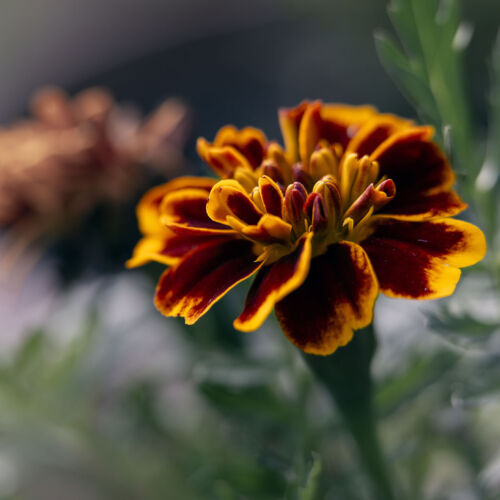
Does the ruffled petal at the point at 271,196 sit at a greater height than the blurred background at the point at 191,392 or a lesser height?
greater

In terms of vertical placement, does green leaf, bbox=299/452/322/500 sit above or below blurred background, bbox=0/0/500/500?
above

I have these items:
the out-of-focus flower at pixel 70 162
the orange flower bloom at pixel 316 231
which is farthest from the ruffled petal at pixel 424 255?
the out-of-focus flower at pixel 70 162

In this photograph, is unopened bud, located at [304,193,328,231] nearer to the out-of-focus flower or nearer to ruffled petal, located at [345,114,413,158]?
ruffled petal, located at [345,114,413,158]

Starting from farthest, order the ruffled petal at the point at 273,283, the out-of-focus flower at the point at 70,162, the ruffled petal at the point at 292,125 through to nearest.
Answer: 1. the out-of-focus flower at the point at 70,162
2. the ruffled petal at the point at 292,125
3. the ruffled petal at the point at 273,283

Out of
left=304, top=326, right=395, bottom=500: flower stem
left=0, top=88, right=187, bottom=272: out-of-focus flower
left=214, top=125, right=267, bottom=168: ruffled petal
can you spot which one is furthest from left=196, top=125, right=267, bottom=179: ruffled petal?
left=0, top=88, right=187, bottom=272: out-of-focus flower

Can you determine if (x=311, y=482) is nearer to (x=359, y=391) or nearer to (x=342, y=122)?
(x=359, y=391)

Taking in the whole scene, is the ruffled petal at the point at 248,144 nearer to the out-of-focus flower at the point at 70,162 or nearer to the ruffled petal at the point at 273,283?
the ruffled petal at the point at 273,283

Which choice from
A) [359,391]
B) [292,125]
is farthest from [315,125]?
[359,391]

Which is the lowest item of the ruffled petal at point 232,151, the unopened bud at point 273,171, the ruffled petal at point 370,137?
the ruffled petal at point 370,137
